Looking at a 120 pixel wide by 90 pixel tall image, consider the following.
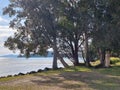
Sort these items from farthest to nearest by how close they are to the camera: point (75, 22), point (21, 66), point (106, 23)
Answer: point (21, 66)
point (75, 22)
point (106, 23)

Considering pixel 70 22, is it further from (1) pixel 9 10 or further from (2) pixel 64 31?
(1) pixel 9 10

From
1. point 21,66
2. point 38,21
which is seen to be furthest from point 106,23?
point 21,66

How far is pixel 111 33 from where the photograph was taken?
24.8 metres

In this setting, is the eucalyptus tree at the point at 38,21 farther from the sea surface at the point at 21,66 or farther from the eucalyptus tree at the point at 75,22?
the sea surface at the point at 21,66

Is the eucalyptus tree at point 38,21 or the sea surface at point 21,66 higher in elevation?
the eucalyptus tree at point 38,21

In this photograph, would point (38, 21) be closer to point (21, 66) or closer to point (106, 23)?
point (106, 23)

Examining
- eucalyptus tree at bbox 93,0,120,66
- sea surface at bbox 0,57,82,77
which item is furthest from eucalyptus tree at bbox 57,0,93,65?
sea surface at bbox 0,57,82,77

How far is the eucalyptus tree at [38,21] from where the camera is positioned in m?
25.7

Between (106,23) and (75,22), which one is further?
(75,22)

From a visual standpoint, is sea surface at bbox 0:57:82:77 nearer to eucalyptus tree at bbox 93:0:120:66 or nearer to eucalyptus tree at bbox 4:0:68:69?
eucalyptus tree at bbox 4:0:68:69

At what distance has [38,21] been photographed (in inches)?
1039

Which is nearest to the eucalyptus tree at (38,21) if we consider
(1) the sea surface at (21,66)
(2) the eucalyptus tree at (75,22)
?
(2) the eucalyptus tree at (75,22)

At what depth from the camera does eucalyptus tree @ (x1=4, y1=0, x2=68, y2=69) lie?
25.7 meters

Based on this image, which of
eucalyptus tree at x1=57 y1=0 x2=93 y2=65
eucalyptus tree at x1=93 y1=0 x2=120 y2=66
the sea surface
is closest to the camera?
eucalyptus tree at x1=93 y1=0 x2=120 y2=66
